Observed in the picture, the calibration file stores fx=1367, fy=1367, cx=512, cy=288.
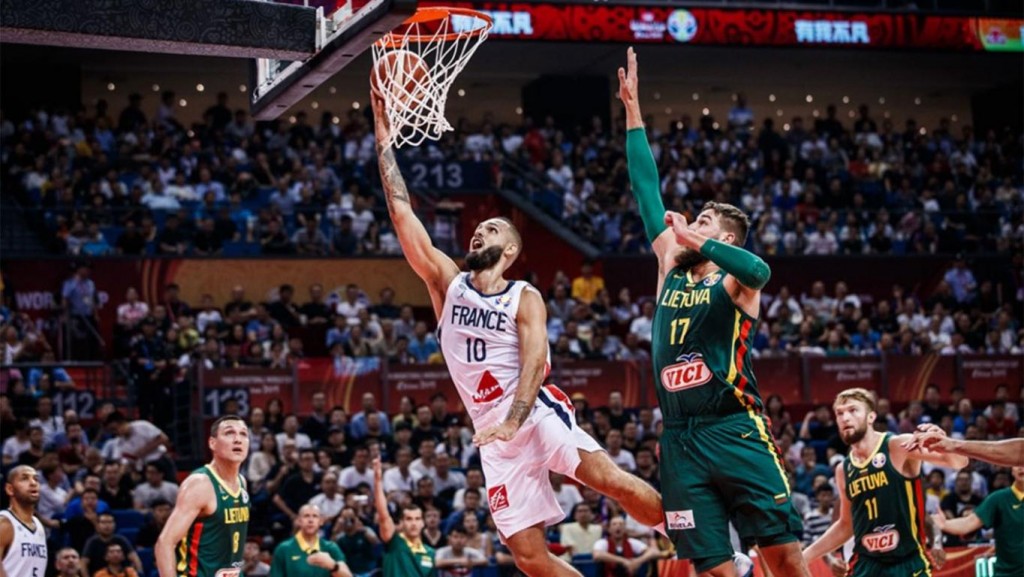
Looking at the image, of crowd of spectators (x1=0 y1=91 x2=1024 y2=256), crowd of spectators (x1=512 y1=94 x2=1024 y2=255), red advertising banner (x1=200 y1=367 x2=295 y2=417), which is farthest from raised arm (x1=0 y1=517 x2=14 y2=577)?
crowd of spectators (x1=512 y1=94 x2=1024 y2=255)

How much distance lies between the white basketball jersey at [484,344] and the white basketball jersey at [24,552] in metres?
4.92

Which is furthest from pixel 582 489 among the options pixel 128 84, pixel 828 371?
pixel 128 84

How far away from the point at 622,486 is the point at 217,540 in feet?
12.1

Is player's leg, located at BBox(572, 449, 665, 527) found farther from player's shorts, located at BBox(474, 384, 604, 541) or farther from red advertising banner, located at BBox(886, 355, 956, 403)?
red advertising banner, located at BBox(886, 355, 956, 403)

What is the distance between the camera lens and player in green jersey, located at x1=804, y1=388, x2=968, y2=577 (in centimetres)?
941

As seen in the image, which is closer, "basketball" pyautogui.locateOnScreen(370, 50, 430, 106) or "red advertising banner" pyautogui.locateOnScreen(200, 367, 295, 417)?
"basketball" pyautogui.locateOnScreen(370, 50, 430, 106)

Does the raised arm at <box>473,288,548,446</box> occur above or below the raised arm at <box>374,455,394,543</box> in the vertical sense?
above

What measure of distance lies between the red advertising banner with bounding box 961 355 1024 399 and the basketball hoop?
16161mm

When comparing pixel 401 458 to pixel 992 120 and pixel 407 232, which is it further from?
pixel 992 120

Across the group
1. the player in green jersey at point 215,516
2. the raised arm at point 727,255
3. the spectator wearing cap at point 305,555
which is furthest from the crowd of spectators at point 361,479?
the raised arm at point 727,255

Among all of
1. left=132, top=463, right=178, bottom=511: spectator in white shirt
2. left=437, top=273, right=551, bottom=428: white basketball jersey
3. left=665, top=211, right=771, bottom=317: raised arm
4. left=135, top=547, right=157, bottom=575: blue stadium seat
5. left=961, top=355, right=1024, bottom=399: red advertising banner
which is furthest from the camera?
left=961, top=355, right=1024, bottom=399: red advertising banner

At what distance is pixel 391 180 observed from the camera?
8047 millimetres

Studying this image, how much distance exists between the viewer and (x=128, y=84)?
32281 mm

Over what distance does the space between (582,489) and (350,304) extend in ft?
22.7
